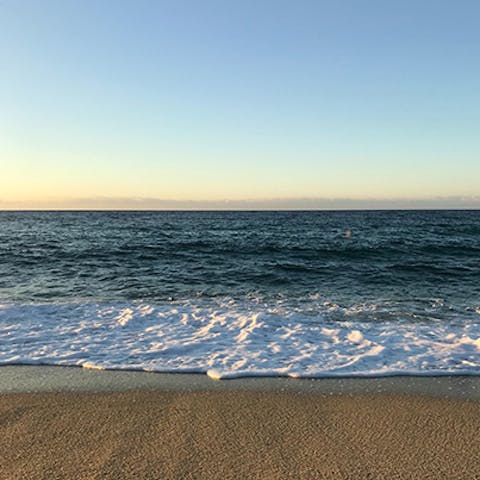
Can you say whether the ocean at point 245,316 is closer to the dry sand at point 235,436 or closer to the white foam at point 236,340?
the white foam at point 236,340

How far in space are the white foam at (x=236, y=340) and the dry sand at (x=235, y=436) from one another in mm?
938

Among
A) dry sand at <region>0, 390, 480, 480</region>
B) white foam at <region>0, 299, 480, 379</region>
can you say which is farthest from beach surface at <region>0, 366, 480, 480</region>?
white foam at <region>0, 299, 480, 379</region>

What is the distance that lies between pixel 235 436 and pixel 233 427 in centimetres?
17

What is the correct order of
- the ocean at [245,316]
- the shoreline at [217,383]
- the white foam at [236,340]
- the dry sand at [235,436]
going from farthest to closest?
the ocean at [245,316] < the white foam at [236,340] < the shoreline at [217,383] < the dry sand at [235,436]

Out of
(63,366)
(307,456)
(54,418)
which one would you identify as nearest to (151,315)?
(63,366)

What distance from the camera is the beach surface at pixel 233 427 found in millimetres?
3215

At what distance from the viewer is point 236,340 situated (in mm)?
6938

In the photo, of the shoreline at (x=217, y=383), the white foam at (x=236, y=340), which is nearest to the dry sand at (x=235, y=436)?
the shoreline at (x=217, y=383)

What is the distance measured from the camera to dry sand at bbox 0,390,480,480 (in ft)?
10.5

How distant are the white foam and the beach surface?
0.45 m

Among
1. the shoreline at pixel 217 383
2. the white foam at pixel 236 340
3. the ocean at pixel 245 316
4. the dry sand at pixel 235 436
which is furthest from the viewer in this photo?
Answer: the ocean at pixel 245 316

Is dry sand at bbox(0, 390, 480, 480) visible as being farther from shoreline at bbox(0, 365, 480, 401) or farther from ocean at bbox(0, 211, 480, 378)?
ocean at bbox(0, 211, 480, 378)

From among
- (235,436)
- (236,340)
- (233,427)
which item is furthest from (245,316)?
(235,436)

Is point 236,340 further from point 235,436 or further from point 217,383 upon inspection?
point 235,436
